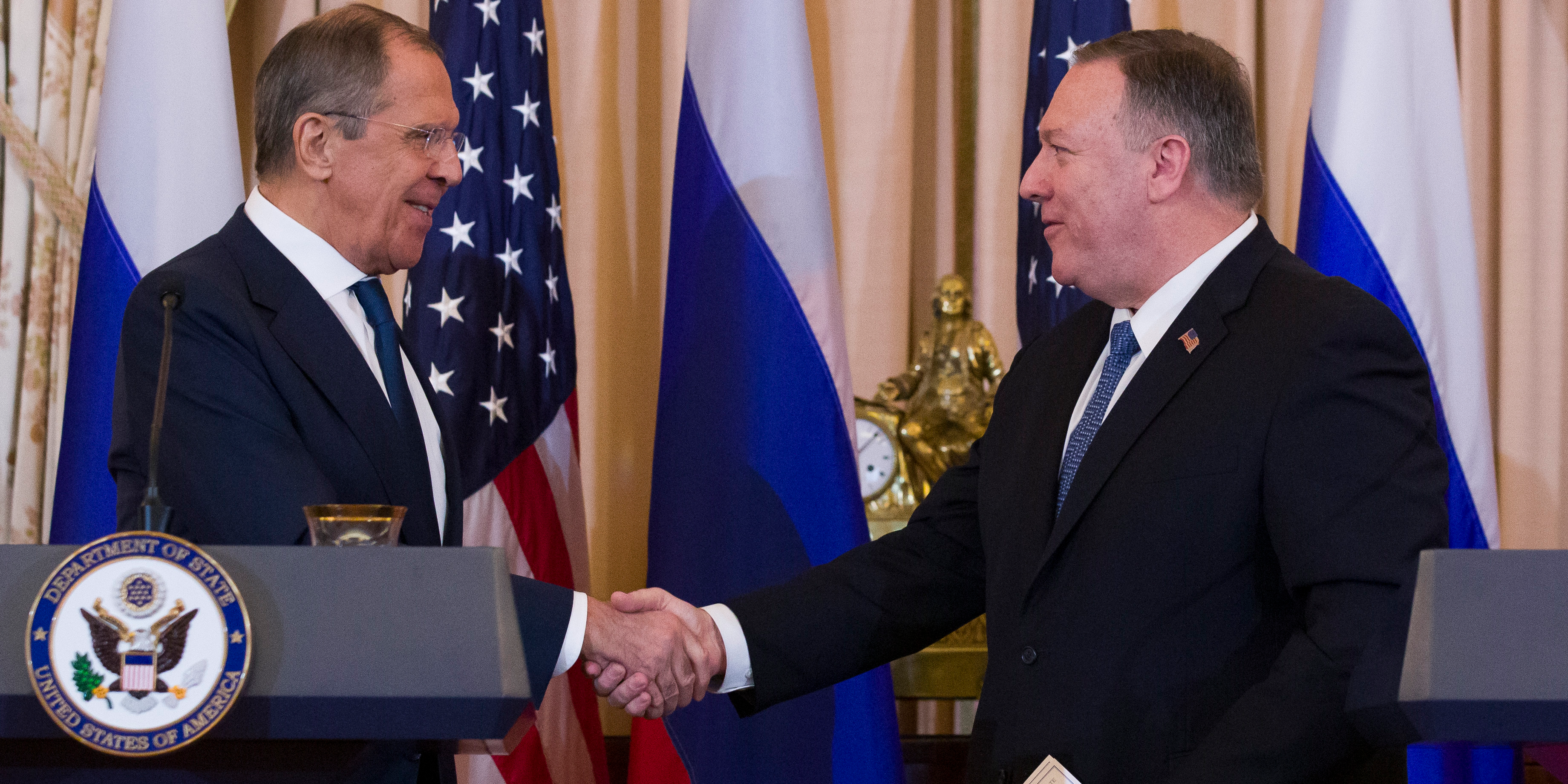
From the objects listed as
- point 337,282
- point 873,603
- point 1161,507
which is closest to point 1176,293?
point 1161,507

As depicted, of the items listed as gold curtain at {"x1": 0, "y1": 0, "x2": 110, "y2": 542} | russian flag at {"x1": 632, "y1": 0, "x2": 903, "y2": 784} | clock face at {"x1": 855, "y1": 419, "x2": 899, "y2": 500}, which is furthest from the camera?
clock face at {"x1": 855, "y1": 419, "x2": 899, "y2": 500}

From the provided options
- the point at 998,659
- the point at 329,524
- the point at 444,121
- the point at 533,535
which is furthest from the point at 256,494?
the point at 533,535

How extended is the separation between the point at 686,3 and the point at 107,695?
3.45 m

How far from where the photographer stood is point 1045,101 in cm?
382

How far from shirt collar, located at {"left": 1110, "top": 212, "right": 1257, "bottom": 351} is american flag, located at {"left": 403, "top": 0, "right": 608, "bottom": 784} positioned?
5.72 feet

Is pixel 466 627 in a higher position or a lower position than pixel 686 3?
lower

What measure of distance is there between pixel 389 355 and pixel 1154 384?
3.92 feet

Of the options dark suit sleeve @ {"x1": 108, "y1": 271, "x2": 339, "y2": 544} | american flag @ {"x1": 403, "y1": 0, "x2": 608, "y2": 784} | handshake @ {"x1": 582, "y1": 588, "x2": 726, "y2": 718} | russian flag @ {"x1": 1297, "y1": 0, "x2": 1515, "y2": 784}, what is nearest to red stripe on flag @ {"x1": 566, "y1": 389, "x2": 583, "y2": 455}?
american flag @ {"x1": 403, "y1": 0, "x2": 608, "y2": 784}

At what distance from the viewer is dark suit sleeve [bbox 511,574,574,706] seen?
1.84 m

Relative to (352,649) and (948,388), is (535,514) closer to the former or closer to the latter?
(948,388)

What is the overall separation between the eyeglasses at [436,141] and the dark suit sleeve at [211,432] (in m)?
0.49

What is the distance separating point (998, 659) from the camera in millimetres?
2199

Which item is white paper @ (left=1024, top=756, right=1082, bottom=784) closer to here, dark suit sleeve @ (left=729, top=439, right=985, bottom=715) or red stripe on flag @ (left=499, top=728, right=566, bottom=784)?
dark suit sleeve @ (left=729, top=439, right=985, bottom=715)

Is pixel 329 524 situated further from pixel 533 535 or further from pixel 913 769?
pixel 913 769
